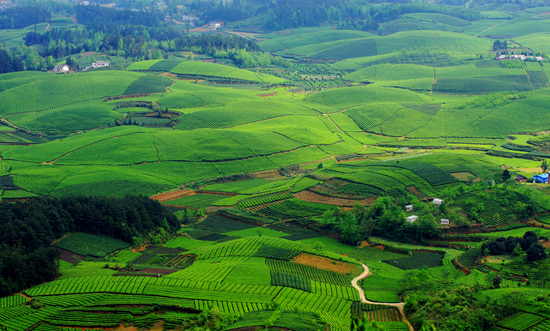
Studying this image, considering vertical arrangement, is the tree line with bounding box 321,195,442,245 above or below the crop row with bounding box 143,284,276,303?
below

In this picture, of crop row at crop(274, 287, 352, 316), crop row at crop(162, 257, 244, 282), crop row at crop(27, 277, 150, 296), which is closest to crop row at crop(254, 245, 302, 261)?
crop row at crop(162, 257, 244, 282)

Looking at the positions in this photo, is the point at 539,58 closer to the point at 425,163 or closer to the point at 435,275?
the point at 425,163

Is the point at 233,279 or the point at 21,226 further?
the point at 21,226

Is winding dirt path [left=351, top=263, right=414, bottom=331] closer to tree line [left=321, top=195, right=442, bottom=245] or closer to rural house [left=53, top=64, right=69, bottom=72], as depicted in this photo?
tree line [left=321, top=195, right=442, bottom=245]

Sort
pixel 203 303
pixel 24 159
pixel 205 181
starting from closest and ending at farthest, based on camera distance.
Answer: pixel 203 303
pixel 205 181
pixel 24 159

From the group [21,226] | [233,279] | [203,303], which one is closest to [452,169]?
[233,279]
